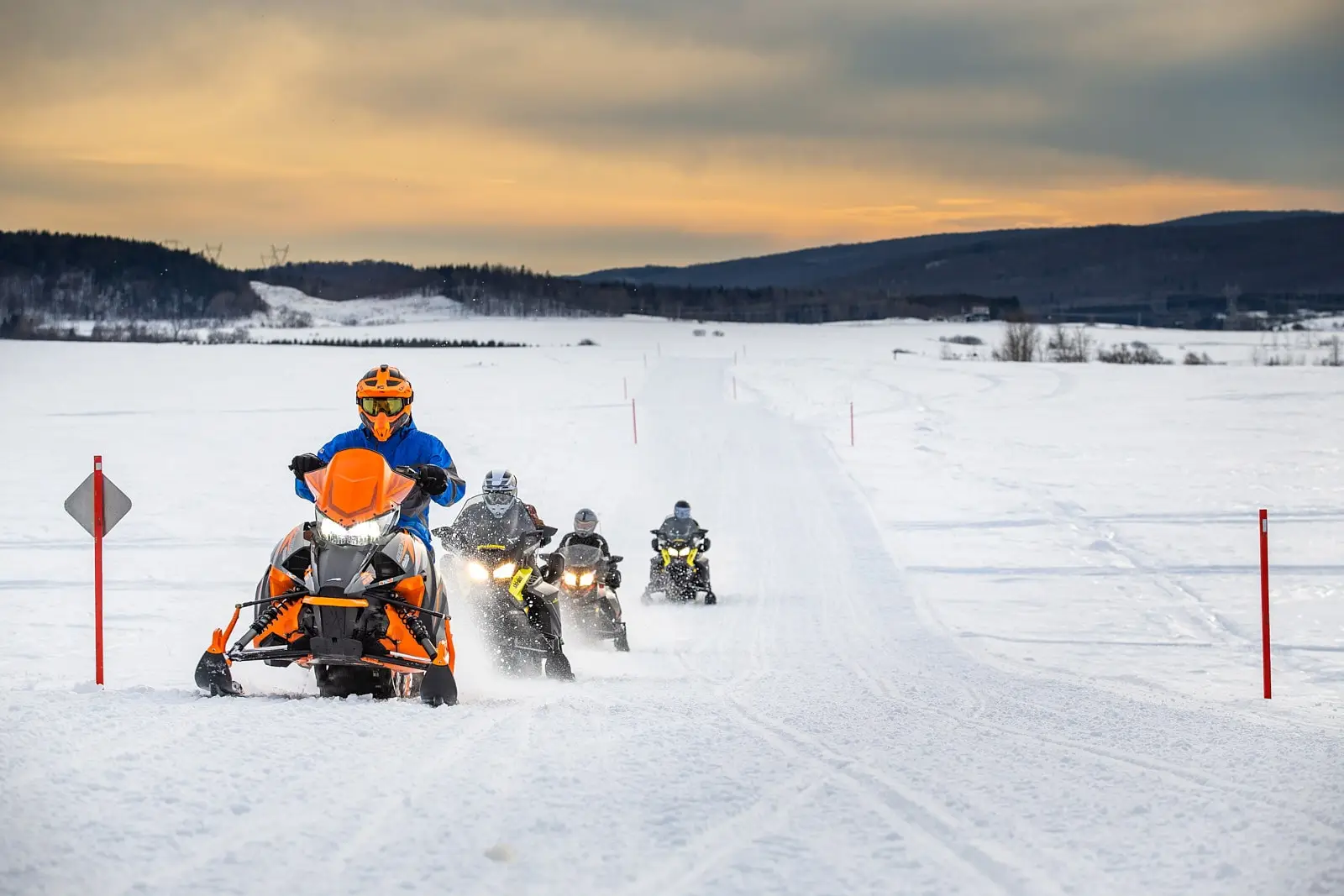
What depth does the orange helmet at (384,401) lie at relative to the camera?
7660mm

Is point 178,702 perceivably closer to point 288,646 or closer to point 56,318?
point 288,646

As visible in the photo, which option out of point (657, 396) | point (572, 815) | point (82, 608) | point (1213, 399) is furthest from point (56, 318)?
point (572, 815)

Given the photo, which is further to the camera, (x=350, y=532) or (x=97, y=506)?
(x=97, y=506)

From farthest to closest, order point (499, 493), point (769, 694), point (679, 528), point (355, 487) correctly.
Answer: point (679, 528)
point (499, 493)
point (769, 694)
point (355, 487)

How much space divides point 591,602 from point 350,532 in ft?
18.0

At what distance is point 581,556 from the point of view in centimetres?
1201

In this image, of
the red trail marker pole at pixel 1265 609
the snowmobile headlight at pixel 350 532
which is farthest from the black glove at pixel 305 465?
the red trail marker pole at pixel 1265 609

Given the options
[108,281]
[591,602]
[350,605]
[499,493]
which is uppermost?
[108,281]

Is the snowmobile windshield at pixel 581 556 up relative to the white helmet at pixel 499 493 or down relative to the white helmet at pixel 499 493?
down

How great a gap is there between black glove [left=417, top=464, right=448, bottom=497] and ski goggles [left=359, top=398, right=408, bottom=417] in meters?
0.71

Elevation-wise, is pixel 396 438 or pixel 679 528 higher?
pixel 396 438

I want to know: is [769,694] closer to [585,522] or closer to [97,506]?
[585,522]

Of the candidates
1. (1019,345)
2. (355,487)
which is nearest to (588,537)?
(355,487)

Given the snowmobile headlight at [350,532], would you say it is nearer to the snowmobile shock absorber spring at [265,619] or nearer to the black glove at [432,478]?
the snowmobile shock absorber spring at [265,619]
